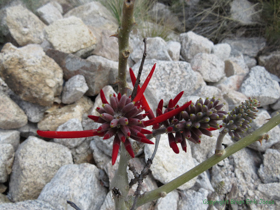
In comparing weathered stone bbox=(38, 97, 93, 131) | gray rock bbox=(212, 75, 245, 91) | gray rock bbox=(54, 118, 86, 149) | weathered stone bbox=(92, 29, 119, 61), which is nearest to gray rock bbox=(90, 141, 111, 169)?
gray rock bbox=(54, 118, 86, 149)

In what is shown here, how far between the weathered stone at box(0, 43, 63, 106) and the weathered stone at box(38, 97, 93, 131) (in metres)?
0.12

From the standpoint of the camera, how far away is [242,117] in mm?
562

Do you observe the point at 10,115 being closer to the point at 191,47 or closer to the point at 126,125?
the point at 126,125

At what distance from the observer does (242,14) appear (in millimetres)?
3986

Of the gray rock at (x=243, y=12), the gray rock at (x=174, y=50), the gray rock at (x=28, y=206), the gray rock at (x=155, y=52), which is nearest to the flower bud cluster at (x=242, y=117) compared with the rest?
the gray rock at (x=28, y=206)

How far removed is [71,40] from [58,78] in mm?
618

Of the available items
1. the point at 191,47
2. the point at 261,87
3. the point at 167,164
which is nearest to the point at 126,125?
the point at 167,164

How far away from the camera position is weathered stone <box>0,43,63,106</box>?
1524 millimetres

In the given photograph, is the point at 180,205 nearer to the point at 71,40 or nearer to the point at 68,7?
the point at 71,40

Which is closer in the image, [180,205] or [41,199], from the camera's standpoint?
[41,199]

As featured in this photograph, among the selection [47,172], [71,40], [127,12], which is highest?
[127,12]

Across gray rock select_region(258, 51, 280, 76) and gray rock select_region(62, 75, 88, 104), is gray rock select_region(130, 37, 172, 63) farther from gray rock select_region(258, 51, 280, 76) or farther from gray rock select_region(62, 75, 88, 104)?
gray rock select_region(258, 51, 280, 76)

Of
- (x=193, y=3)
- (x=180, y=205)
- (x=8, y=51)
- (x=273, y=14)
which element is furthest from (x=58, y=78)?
(x=273, y=14)

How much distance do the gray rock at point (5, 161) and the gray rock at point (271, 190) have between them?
190cm
